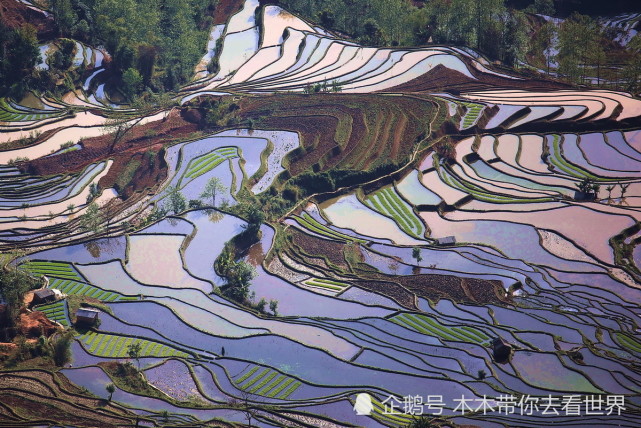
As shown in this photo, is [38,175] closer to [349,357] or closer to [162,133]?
[162,133]

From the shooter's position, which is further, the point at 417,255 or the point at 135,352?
the point at 417,255

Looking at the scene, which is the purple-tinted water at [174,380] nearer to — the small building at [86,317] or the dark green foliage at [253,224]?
the small building at [86,317]

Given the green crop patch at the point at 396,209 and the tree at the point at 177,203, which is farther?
the tree at the point at 177,203

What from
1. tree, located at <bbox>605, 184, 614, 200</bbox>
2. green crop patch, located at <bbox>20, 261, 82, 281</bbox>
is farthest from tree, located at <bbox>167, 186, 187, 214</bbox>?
tree, located at <bbox>605, 184, 614, 200</bbox>

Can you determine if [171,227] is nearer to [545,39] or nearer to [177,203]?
[177,203]

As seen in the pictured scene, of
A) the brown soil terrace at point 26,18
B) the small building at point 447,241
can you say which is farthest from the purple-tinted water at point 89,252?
the brown soil terrace at point 26,18

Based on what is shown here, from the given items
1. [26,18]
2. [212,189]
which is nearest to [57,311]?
[212,189]
